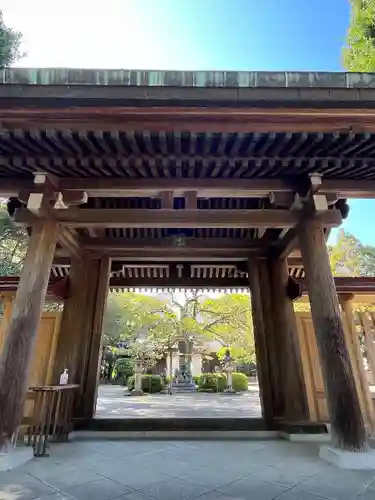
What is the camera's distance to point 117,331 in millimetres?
20656

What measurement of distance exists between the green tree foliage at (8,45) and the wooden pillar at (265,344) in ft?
34.7

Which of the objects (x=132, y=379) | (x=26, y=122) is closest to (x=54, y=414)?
(x=26, y=122)

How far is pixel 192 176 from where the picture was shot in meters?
3.91

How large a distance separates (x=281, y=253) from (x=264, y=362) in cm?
179

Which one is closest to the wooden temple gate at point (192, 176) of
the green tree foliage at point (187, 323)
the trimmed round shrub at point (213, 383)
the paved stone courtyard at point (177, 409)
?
the paved stone courtyard at point (177, 409)

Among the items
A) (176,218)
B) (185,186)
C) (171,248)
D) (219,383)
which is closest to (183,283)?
(171,248)

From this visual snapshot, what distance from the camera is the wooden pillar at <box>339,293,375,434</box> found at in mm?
4742

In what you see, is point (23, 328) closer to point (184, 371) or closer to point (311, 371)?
point (311, 371)

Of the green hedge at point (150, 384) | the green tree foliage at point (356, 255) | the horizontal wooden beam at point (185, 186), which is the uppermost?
the green tree foliage at point (356, 255)

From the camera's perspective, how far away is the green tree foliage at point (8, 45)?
10.2 meters

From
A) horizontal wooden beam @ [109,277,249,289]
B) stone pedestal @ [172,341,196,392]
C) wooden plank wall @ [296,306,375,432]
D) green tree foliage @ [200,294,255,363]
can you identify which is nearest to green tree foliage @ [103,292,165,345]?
stone pedestal @ [172,341,196,392]

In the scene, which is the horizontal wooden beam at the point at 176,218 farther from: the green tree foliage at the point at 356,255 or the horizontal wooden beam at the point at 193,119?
the green tree foliage at the point at 356,255

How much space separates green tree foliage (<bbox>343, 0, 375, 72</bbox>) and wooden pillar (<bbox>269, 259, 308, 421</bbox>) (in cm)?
704

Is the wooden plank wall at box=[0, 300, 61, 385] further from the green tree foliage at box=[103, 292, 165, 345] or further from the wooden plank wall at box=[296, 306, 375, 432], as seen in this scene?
the green tree foliage at box=[103, 292, 165, 345]
